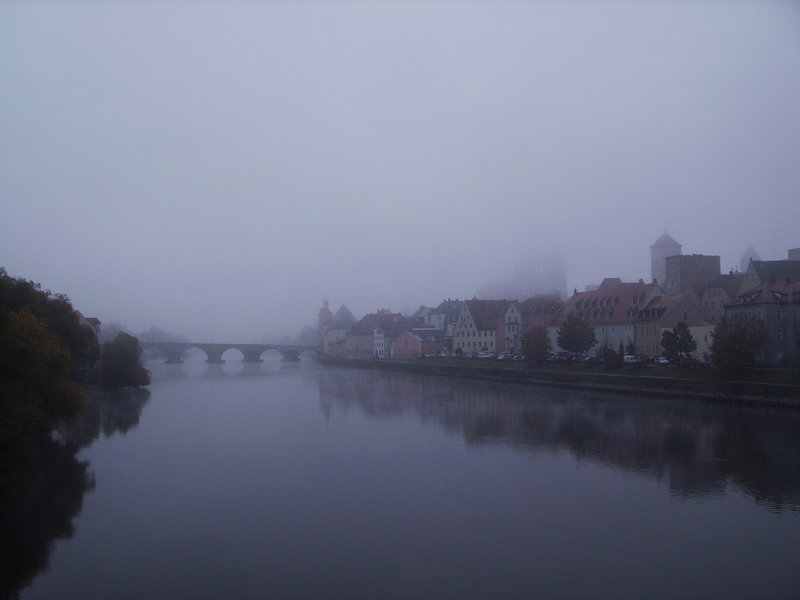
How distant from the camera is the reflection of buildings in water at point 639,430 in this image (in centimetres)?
1241

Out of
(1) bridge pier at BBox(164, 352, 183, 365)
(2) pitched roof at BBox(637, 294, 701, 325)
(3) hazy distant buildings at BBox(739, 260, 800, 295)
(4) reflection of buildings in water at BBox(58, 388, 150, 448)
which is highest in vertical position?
(3) hazy distant buildings at BBox(739, 260, 800, 295)

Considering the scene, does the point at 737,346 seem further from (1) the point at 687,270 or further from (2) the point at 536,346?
(1) the point at 687,270

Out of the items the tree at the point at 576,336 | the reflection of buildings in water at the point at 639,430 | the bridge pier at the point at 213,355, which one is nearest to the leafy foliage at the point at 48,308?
the reflection of buildings in water at the point at 639,430

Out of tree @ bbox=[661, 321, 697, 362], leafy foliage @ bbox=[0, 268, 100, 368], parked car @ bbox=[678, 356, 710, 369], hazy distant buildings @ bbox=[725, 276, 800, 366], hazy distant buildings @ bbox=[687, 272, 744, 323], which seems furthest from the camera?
hazy distant buildings @ bbox=[687, 272, 744, 323]

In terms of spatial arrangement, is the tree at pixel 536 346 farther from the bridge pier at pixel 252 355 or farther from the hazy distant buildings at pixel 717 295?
the bridge pier at pixel 252 355

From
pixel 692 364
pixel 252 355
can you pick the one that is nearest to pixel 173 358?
pixel 252 355

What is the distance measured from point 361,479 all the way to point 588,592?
5.54 meters

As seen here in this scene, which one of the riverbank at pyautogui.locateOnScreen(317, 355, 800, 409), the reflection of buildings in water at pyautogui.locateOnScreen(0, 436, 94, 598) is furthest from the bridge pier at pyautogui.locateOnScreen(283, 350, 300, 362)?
the reflection of buildings in water at pyautogui.locateOnScreen(0, 436, 94, 598)

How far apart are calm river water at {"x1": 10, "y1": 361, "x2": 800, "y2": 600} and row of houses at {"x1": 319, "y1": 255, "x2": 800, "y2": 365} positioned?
566cm

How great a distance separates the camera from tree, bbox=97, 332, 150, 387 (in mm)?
30562

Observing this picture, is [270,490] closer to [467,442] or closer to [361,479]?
[361,479]

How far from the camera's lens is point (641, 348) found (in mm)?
30500

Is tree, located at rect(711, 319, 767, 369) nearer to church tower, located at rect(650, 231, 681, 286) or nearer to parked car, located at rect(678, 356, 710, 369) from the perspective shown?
parked car, located at rect(678, 356, 710, 369)

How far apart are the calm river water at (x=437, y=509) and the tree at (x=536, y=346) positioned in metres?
12.2
